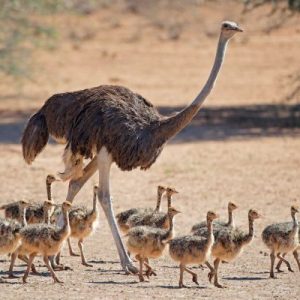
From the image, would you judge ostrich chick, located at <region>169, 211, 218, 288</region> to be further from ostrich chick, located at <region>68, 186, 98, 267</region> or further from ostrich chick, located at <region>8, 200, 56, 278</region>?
ostrich chick, located at <region>68, 186, 98, 267</region>

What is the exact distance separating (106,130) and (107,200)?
0.67 m

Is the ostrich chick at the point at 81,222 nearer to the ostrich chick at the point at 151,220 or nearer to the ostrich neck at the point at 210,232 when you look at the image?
the ostrich chick at the point at 151,220

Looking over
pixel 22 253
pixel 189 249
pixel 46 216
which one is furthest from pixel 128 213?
pixel 189 249

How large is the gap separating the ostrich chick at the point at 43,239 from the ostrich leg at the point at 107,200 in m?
0.86

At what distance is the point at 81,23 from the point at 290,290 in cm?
3780

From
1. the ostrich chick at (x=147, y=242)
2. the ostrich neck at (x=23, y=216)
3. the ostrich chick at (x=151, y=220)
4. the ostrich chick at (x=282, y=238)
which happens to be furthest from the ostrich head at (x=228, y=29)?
the ostrich neck at (x=23, y=216)

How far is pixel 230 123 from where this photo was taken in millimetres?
22000

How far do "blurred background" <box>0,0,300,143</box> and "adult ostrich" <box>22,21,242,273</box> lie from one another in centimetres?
892

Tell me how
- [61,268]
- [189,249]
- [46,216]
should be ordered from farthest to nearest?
[61,268] < [46,216] < [189,249]

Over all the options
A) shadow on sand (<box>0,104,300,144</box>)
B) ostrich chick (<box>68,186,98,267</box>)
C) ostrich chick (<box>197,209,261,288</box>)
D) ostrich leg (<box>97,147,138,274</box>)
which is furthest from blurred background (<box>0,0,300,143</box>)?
ostrich chick (<box>197,209,261,288</box>)

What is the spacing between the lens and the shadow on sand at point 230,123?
803 inches

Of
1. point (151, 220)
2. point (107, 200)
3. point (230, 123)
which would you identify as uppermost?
point (230, 123)

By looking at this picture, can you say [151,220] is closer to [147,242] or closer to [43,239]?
[147,242]

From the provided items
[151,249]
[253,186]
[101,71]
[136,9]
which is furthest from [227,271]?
[136,9]
